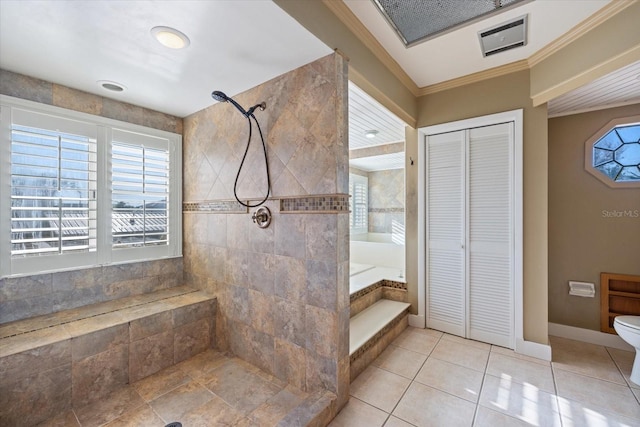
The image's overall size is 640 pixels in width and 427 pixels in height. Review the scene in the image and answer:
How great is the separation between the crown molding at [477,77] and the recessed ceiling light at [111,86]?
109 inches

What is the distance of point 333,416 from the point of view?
164 centimetres

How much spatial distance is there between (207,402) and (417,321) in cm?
214

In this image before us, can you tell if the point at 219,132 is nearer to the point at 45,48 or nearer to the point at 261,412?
the point at 45,48

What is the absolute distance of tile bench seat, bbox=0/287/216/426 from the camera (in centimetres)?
152

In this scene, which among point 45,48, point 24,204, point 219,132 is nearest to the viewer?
point 45,48

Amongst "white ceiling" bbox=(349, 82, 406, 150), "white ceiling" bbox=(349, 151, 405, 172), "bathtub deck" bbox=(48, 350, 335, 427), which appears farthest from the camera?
"white ceiling" bbox=(349, 151, 405, 172)

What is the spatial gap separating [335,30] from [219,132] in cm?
133

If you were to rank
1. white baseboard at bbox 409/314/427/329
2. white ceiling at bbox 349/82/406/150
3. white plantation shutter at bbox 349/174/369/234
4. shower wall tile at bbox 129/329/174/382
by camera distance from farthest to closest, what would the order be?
white plantation shutter at bbox 349/174/369/234 < white baseboard at bbox 409/314/427/329 < white ceiling at bbox 349/82/406/150 < shower wall tile at bbox 129/329/174/382

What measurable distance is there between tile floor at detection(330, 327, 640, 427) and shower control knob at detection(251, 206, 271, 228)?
134cm

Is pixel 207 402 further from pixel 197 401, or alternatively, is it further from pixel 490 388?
pixel 490 388

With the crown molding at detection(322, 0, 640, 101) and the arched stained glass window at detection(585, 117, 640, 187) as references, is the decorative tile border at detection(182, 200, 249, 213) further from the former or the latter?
the arched stained glass window at detection(585, 117, 640, 187)

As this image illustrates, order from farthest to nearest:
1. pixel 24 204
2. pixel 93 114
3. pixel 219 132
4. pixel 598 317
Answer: pixel 598 317
pixel 219 132
pixel 93 114
pixel 24 204

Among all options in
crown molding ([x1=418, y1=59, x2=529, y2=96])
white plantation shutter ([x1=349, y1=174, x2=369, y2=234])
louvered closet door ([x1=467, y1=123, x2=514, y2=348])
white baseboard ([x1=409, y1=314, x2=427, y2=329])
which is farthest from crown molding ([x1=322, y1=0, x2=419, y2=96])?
white plantation shutter ([x1=349, y1=174, x2=369, y2=234])

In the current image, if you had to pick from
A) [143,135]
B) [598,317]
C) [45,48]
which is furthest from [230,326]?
[598,317]
